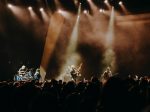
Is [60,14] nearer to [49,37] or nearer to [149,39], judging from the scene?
[49,37]

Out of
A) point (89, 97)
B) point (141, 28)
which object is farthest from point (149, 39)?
point (89, 97)

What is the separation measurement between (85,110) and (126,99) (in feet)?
2.30

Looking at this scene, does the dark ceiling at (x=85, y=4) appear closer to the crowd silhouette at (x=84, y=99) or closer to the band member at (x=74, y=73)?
the band member at (x=74, y=73)

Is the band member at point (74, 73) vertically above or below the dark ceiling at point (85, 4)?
below

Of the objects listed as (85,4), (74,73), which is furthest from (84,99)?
(85,4)

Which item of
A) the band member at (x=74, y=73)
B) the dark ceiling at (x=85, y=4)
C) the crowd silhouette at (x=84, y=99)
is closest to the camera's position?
the crowd silhouette at (x=84, y=99)

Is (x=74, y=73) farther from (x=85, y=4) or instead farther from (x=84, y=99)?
(x=84, y=99)

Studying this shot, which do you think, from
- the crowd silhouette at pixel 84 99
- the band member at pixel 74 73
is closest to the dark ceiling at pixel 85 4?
the band member at pixel 74 73

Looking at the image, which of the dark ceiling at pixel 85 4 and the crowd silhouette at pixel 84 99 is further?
the dark ceiling at pixel 85 4

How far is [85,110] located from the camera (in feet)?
13.3

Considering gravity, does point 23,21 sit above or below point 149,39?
above

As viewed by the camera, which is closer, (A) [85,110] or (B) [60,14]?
(A) [85,110]

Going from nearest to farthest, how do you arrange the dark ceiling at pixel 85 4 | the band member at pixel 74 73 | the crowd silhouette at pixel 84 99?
the crowd silhouette at pixel 84 99 → the dark ceiling at pixel 85 4 → the band member at pixel 74 73

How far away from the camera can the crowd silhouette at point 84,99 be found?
347cm
